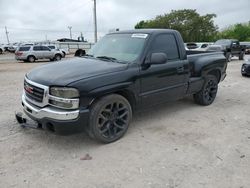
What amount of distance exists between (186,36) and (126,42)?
178 ft

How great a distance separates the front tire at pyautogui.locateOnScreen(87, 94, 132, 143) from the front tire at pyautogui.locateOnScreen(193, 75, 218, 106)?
2568mm

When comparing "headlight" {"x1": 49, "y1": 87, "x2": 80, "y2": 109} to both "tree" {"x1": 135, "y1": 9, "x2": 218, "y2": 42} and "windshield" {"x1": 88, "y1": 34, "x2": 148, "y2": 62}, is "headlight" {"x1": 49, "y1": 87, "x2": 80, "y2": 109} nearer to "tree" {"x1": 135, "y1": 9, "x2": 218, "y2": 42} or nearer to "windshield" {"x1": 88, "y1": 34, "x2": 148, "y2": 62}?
"windshield" {"x1": 88, "y1": 34, "x2": 148, "y2": 62}

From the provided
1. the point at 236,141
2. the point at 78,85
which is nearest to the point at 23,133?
the point at 78,85

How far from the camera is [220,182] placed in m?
3.26

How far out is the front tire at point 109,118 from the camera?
4.08 meters

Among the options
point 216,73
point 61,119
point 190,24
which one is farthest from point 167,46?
point 190,24

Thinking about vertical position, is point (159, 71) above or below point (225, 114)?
above

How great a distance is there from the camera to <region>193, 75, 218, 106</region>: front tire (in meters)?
6.43

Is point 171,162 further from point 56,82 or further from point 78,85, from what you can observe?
point 56,82

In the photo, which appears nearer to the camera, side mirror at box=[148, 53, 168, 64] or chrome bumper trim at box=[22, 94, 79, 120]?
chrome bumper trim at box=[22, 94, 79, 120]

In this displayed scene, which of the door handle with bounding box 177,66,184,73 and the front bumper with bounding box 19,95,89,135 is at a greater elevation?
the door handle with bounding box 177,66,184,73

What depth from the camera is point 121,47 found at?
504 centimetres

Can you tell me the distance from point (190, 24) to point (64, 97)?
55034 millimetres

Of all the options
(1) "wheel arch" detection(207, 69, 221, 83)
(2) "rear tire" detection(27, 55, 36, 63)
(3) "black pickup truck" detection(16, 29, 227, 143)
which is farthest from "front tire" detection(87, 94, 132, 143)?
(2) "rear tire" detection(27, 55, 36, 63)
